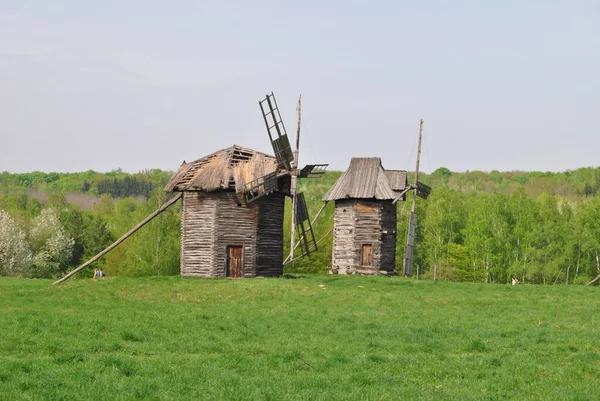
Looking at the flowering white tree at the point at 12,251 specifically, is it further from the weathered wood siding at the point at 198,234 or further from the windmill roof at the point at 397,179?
the windmill roof at the point at 397,179

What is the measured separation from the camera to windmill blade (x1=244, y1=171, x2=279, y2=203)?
4725cm

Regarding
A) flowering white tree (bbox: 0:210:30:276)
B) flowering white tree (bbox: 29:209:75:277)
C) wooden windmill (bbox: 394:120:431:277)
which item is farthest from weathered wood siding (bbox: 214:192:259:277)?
flowering white tree (bbox: 29:209:75:277)

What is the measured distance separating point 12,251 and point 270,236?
46.8 m

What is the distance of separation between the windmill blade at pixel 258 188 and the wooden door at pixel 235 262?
10.3 feet

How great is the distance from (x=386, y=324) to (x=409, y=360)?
776 centimetres

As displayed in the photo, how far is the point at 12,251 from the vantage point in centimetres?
8712

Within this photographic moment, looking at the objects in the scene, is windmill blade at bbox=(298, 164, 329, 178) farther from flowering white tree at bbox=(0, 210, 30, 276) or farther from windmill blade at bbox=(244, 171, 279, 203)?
flowering white tree at bbox=(0, 210, 30, 276)

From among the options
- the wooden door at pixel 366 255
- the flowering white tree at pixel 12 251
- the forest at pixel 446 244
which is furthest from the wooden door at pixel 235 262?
the flowering white tree at pixel 12 251

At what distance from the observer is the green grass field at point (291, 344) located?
16.9 m

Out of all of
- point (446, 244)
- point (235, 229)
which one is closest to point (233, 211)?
point (235, 229)

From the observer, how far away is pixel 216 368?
19.0m

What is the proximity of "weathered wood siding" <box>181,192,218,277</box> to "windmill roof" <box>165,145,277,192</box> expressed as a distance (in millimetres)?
Result: 808

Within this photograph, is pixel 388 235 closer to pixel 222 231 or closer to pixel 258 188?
pixel 258 188

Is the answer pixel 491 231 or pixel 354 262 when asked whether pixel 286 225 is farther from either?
pixel 354 262
